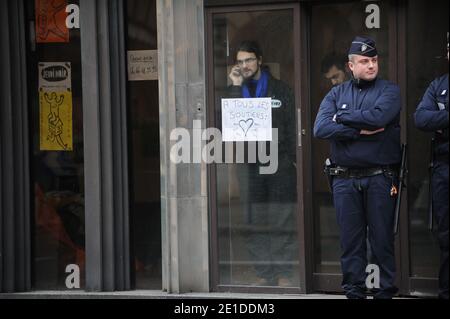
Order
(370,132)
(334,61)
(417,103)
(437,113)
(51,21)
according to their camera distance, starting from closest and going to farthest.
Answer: (437,113) → (370,132) → (417,103) → (334,61) → (51,21)

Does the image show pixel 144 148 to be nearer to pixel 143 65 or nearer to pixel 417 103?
pixel 143 65

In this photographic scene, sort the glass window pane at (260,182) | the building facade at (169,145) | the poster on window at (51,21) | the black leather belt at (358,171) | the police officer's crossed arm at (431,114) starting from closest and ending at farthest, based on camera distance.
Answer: the police officer's crossed arm at (431,114), the black leather belt at (358,171), the building facade at (169,145), the glass window pane at (260,182), the poster on window at (51,21)

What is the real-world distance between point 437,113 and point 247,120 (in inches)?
77.7

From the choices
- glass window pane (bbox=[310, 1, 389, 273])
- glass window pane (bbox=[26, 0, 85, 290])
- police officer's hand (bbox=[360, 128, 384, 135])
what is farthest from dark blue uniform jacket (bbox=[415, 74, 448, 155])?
glass window pane (bbox=[26, 0, 85, 290])

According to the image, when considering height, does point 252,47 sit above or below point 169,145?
above

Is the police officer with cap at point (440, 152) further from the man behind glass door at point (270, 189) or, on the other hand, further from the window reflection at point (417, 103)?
the man behind glass door at point (270, 189)

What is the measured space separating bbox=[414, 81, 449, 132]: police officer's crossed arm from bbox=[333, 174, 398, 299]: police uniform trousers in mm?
506

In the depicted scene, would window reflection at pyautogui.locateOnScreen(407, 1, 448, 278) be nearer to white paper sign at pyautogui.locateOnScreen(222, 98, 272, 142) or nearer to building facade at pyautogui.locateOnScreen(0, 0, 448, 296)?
building facade at pyautogui.locateOnScreen(0, 0, 448, 296)

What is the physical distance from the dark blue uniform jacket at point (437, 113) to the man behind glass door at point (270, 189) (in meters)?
1.43

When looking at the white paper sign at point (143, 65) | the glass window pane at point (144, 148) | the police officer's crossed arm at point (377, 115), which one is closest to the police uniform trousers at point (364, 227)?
the police officer's crossed arm at point (377, 115)

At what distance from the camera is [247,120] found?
8391 mm

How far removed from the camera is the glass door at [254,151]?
8273mm

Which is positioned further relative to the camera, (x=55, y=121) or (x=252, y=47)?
(x=55, y=121)

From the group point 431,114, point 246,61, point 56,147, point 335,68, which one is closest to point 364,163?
point 431,114
